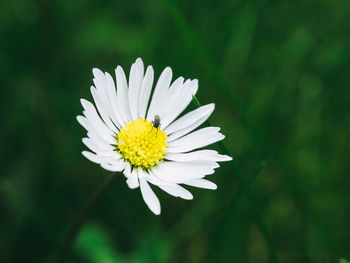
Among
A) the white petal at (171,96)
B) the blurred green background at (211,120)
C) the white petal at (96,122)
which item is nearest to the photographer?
the white petal at (96,122)

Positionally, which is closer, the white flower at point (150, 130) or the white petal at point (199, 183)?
the white petal at point (199, 183)

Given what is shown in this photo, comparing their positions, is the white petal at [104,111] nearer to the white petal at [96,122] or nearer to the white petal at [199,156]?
the white petal at [96,122]

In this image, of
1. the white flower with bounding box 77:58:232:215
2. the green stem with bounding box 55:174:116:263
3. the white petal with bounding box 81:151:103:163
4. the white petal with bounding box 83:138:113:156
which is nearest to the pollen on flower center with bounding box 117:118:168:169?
the white flower with bounding box 77:58:232:215

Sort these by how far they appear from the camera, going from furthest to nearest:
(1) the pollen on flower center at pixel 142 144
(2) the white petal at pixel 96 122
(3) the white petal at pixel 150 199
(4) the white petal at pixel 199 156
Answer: (1) the pollen on flower center at pixel 142 144 < (4) the white petal at pixel 199 156 < (2) the white petal at pixel 96 122 < (3) the white petal at pixel 150 199

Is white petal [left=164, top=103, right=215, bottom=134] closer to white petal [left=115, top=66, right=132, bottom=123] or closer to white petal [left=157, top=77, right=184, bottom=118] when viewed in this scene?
white petal [left=157, top=77, right=184, bottom=118]

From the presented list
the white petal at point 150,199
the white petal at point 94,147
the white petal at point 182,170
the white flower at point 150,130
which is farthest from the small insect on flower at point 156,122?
the white petal at point 150,199

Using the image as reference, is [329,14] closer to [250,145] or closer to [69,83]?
[250,145]
